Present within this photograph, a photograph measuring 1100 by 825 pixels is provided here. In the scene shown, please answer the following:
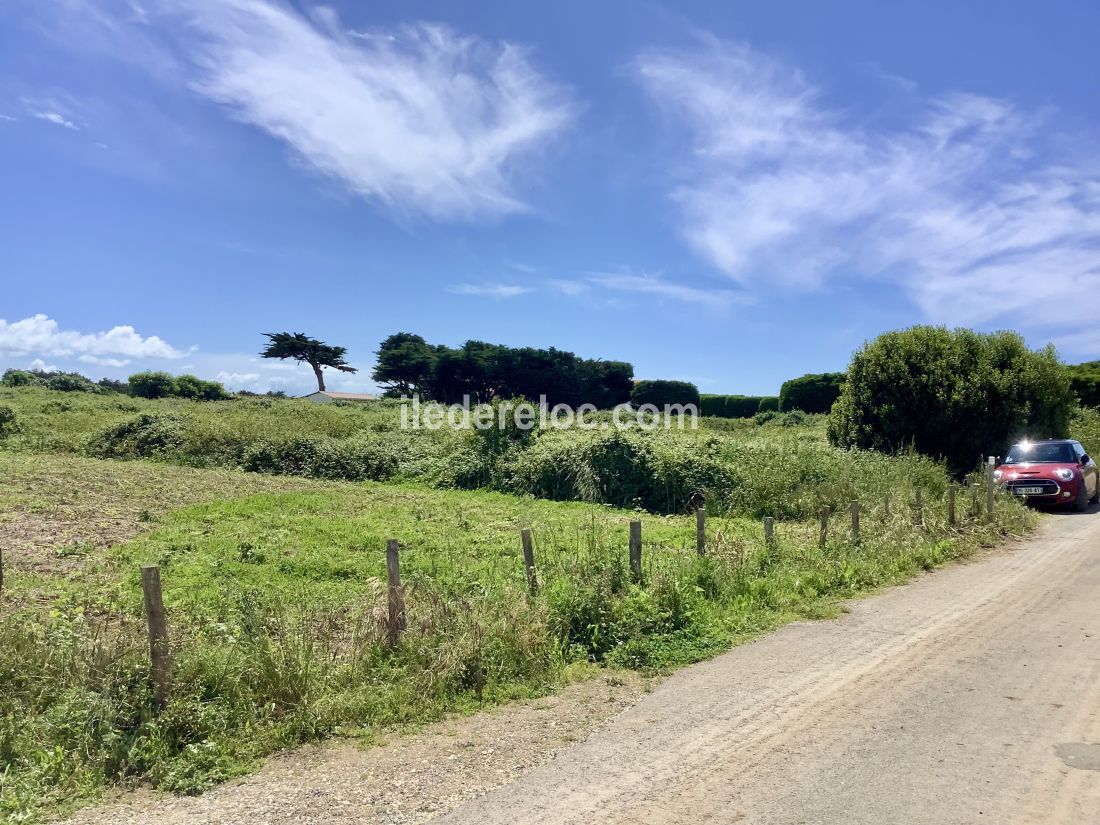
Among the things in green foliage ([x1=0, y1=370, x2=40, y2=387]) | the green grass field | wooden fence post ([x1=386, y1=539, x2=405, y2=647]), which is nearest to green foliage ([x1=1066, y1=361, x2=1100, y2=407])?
the green grass field

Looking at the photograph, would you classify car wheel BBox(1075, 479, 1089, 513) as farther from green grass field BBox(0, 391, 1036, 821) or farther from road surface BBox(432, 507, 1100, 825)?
road surface BBox(432, 507, 1100, 825)

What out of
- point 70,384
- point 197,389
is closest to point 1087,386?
point 197,389

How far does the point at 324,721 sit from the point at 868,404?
61.9 feet

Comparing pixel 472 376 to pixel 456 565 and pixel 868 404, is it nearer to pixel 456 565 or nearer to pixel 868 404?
pixel 868 404

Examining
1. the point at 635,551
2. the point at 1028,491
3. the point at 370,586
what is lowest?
the point at 370,586

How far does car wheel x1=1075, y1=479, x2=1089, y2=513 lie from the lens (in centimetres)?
1530

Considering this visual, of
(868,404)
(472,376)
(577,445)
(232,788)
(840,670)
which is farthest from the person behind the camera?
(472,376)

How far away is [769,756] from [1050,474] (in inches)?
570

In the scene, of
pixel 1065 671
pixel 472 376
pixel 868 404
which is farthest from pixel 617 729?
pixel 472 376

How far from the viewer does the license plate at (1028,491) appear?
1512cm

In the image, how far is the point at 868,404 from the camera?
66.1 ft

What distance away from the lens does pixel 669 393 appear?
173ft

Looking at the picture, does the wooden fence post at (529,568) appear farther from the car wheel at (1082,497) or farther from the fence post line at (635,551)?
the car wheel at (1082,497)

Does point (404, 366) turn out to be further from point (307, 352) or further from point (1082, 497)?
point (1082, 497)
